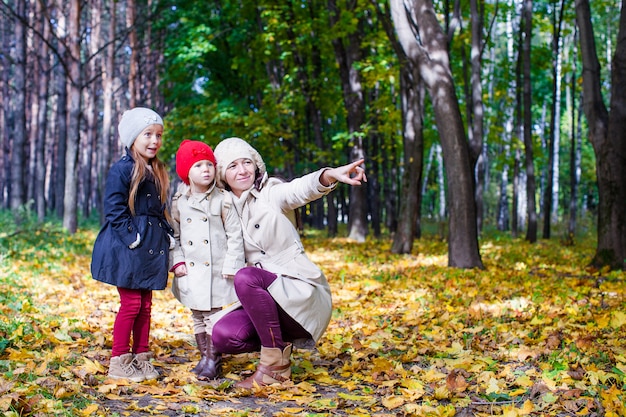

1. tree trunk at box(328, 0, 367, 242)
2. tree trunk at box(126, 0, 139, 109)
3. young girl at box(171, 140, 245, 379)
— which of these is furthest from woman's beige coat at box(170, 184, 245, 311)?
tree trunk at box(126, 0, 139, 109)

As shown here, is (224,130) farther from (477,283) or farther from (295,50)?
(477,283)

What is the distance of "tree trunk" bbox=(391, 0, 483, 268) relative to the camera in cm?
1053

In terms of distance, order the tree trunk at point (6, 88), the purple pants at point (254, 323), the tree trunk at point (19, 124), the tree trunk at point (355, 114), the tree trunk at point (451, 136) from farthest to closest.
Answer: the tree trunk at point (6, 88), the tree trunk at point (19, 124), the tree trunk at point (355, 114), the tree trunk at point (451, 136), the purple pants at point (254, 323)

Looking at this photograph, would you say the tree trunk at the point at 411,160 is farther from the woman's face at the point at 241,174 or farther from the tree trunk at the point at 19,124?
the tree trunk at the point at 19,124

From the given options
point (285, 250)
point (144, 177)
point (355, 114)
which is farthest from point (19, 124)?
point (285, 250)

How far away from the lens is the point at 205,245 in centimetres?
461

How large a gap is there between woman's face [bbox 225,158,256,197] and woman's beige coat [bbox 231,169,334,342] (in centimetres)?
8

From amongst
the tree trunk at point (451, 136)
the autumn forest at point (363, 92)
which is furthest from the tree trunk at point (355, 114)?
the tree trunk at point (451, 136)

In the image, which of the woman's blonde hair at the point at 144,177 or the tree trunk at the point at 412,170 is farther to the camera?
the tree trunk at the point at 412,170

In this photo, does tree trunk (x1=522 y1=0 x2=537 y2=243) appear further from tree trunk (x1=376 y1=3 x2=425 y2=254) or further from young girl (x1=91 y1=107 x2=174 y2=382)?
young girl (x1=91 y1=107 x2=174 y2=382)

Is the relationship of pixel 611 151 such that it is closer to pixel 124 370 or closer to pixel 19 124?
pixel 124 370

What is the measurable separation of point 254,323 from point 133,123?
1696mm

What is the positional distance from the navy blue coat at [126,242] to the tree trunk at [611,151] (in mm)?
7411

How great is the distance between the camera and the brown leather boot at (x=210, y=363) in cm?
464
